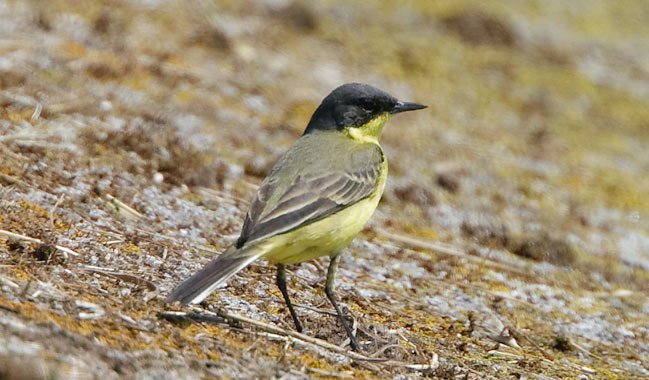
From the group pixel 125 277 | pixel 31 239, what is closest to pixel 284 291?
pixel 125 277

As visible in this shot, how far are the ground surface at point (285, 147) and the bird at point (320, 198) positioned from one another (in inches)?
12.0

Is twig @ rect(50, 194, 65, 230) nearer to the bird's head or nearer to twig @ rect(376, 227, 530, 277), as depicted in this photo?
the bird's head

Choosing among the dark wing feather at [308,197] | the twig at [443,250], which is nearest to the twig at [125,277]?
the dark wing feather at [308,197]

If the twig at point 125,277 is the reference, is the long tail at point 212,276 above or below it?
above

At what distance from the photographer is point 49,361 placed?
14.4ft

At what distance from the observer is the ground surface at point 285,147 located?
5.54 m

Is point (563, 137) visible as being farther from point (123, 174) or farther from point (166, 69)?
point (123, 174)

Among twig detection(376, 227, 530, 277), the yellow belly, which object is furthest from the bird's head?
twig detection(376, 227, 530, 277)

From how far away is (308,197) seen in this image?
21.0 feet

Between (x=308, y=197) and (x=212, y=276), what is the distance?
3.54 ft

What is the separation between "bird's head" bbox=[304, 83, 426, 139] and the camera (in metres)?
7.57

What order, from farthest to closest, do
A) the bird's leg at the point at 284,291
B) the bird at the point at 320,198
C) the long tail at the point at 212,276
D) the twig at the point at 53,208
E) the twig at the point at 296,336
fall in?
the twig at the point at 53,208 < the bird's leg at the point at 284,291 < the bird at the point at 320,198 < the twig at the point at 296,336 < the long tail at the point at 212,276

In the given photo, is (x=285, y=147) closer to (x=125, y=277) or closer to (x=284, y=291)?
(x=284, y=291)

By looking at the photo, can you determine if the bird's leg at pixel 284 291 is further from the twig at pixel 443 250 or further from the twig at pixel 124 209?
the twig at pixel 443 250
